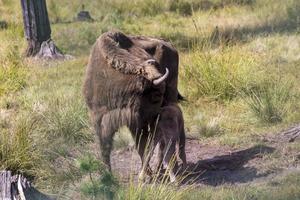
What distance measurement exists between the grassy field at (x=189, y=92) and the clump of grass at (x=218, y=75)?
0.06 ft

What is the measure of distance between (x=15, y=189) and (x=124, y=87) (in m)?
1.90

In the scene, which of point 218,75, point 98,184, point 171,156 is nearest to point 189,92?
point 218,75

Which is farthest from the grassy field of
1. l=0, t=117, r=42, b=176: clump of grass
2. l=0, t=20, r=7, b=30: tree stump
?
l=0, t=20, r=7, b=30: tree stump

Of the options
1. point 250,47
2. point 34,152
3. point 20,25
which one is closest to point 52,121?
point 34,152

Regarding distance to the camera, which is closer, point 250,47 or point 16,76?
point 16,76

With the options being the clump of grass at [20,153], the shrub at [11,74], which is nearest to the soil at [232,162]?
the clump of grass at [20,153]

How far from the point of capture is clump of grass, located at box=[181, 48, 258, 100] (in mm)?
12164

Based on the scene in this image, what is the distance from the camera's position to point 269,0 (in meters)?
20.3

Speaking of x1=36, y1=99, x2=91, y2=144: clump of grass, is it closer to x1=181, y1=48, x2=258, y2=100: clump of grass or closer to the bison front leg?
the bison front leg

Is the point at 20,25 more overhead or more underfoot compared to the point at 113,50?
more underfoot

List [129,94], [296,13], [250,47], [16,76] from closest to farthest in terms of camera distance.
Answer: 1. [129,94]
2. [16,76]
3. [250,47]
4. [296,13]

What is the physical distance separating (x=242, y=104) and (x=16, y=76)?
437 cm

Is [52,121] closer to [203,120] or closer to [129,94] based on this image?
[203,120]

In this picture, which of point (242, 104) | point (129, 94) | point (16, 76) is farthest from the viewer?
point (16, 76)
